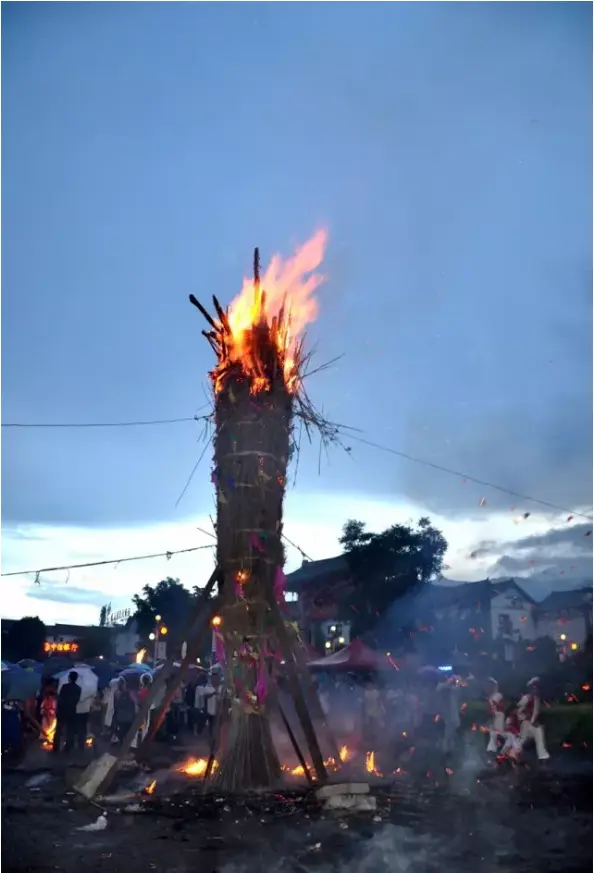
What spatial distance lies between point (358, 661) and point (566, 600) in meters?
50.5

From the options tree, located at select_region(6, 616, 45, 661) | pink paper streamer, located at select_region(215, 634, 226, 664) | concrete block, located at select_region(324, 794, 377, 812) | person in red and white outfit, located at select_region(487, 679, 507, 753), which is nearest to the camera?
concrete block, located at select_region(324, 794, 377, 812)

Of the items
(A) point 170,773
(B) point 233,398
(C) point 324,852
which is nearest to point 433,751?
(A) point 170,773

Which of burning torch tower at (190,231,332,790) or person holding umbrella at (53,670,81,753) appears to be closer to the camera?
burning torch tower at (190,231,332,790)

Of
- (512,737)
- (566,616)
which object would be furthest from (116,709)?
(566,616)

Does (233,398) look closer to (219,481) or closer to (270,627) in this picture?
(219,481)

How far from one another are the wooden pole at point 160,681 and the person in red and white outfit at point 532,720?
7595 millimetres

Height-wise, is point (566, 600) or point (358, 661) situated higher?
point (566, 600)

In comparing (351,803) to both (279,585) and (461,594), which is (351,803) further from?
(461,594)

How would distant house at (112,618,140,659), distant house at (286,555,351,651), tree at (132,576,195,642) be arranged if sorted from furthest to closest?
distant house at (112,618,140,659)
tree at (132,576,195,642)
distant house at (286,555,351,651)

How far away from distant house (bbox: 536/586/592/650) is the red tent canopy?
39.8 m

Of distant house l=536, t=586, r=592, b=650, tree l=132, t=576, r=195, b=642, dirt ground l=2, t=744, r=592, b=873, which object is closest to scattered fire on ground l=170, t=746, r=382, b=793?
dirt ground l=2, t=744, r=592, b=873

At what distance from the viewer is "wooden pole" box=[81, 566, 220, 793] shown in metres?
9.59

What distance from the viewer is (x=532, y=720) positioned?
1409cm

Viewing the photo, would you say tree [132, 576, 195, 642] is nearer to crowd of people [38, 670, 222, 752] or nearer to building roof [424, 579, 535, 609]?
building roof [424, 579, 535, 609]
